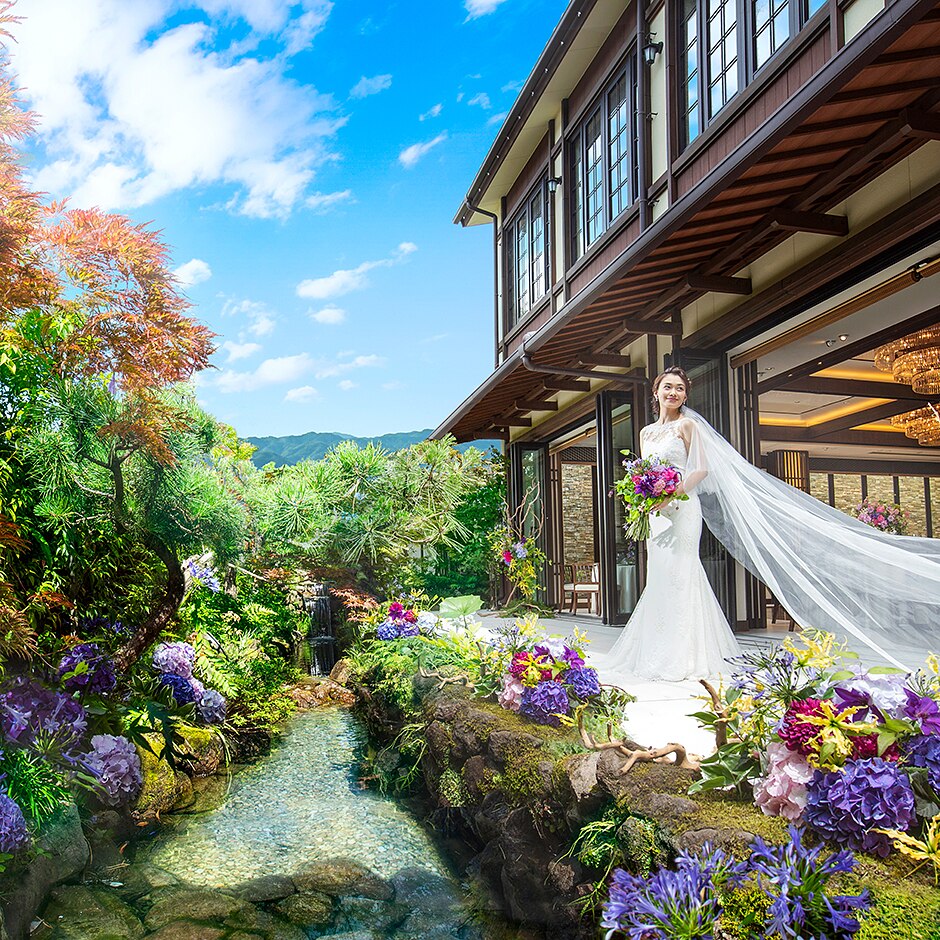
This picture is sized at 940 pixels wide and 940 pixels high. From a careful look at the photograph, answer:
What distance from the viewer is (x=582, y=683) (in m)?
3.61

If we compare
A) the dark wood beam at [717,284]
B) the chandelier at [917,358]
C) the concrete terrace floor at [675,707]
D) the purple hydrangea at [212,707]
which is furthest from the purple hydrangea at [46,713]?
the chandelier at [917,358]

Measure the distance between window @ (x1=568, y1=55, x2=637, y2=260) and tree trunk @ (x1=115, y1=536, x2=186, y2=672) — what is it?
4.98 m

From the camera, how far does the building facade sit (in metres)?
4.17

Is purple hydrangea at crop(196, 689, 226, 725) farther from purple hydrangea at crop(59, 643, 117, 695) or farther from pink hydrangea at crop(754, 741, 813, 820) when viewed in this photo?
pink hydrangea at crop(754, 741, 813, 820)

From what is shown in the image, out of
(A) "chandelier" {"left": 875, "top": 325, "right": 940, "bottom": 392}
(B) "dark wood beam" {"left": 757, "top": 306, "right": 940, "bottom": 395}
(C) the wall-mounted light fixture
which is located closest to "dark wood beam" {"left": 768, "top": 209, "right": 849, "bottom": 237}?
(B) "dark wood beam" {"left": 757, "top": 306, "right": 940, "bottom": 395}

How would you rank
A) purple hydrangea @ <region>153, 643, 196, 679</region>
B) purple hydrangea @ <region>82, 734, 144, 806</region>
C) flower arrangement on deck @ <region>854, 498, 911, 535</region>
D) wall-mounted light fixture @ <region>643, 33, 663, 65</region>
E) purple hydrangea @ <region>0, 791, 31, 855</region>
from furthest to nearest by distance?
flower arrangement on deck @ <region>854, 498, 911, 535</region> → wall-mounted light fixture @ <region>643, 33, 663, 65</region> → purple hydrangea @ <region>153, 643, 196, 679</region> → purple hydrangea @ <region>82, 734, 144, 806</region> → purple hydrangea @ <region>0, 791, 31, 855</region>

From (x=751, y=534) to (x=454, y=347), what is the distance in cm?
6403

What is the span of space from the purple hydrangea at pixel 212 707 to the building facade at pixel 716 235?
3868 millimetres

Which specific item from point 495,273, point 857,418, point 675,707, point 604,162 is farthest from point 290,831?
point 857,418

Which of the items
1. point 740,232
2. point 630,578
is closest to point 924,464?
point 630,578

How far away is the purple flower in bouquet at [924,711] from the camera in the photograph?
1962mm

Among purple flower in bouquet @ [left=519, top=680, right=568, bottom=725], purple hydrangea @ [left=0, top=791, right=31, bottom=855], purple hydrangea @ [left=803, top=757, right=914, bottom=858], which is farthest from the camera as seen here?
purple flower in bouquet @ [left=519, top=680, right=568, bottom=725]

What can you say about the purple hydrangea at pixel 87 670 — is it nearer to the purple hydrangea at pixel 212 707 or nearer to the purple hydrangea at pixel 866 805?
the purple hydrangea at pixel 212 707

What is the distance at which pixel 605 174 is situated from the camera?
8031mm
